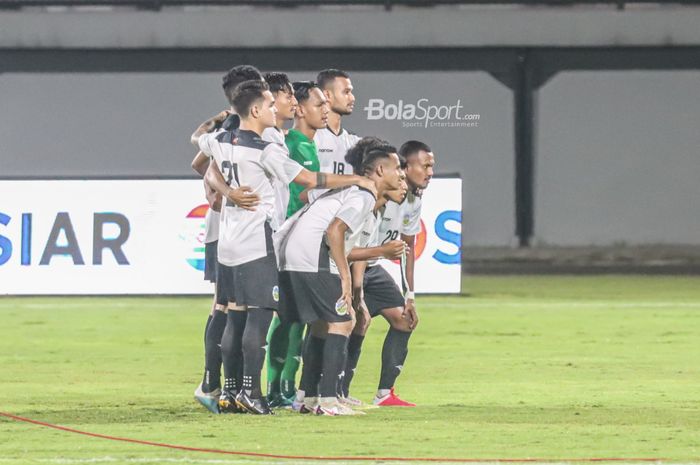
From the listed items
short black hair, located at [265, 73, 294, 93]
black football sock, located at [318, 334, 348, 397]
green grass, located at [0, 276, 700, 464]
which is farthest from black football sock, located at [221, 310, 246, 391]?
short black hair, located at [265, 73, 294, 93]

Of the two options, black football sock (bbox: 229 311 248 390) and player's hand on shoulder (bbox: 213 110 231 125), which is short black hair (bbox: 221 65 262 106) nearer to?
player's hand on shoulder (bbox: 213 110 231 125)

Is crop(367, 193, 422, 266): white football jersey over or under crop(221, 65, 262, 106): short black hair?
under

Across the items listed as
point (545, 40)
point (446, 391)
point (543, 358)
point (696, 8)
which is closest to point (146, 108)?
point (545, 40)

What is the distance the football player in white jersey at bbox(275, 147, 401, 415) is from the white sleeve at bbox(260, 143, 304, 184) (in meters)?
0.31

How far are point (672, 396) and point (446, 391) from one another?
53.8 inches

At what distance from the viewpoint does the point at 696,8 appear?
2527cm

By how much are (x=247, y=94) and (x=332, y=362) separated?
1464 millimetres

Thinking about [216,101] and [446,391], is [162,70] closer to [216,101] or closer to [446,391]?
[216,101]

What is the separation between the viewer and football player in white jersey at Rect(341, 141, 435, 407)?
330 inches

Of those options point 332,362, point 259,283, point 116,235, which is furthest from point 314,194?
point 116,235

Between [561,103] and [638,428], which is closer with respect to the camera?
[638,428]

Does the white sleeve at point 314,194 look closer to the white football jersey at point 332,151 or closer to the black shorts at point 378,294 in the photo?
the white football jersey at point 332,151

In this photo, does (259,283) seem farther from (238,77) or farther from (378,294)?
(238,77)

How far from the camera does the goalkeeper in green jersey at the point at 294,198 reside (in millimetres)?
8195
